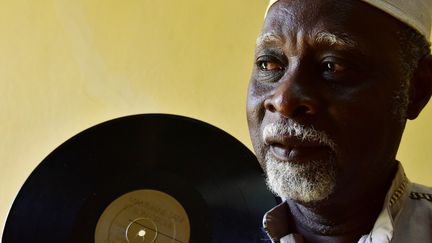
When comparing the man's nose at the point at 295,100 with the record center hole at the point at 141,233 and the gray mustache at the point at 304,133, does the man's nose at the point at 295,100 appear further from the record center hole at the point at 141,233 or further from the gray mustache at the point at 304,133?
the record center hole at the point at 141,233

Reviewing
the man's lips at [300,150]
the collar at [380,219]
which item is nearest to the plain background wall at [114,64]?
the collar at [380,219]

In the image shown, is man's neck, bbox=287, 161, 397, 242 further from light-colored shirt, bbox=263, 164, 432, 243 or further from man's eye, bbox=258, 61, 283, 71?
man's eye, bbox=258, 61, 283, 71

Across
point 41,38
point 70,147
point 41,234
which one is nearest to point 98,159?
point 70,147

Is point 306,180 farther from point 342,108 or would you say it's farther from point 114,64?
point 114,64

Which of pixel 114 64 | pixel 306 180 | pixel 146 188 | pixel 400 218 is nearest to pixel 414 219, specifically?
pixel 400 218

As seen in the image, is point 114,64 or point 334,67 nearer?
point 334,67

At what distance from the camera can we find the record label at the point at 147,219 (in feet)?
3.22

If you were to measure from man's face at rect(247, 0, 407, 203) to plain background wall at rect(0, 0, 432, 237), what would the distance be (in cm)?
79

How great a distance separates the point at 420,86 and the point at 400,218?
0.17 metres

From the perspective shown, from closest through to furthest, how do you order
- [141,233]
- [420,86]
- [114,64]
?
[420,86], [141,233], [114,64]

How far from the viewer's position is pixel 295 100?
Answer: 539 millimetres

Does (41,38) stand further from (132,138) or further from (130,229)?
(130,229)

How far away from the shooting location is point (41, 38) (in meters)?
1.39

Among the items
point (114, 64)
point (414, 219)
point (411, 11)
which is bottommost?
point (414, 219)
